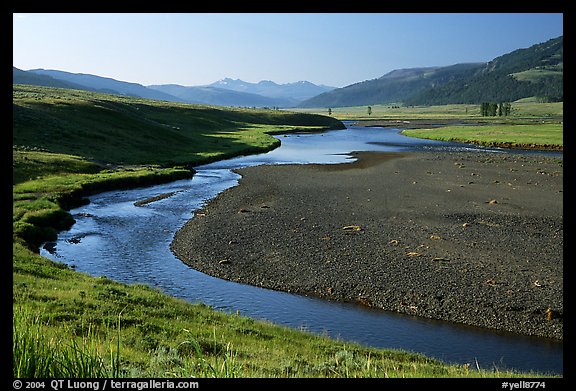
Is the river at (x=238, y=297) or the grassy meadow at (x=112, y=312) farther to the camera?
the river at (x=238, y=297)

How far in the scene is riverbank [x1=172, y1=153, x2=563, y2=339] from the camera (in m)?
22.4

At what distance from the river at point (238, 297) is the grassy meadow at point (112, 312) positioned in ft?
5.60

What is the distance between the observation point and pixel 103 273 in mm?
26328

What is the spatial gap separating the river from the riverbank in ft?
3.05

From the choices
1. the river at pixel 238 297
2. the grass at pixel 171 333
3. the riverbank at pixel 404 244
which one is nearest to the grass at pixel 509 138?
the riverbank at pixel 404 244

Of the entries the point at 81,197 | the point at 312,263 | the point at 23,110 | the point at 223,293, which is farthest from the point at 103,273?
the point at 23,110

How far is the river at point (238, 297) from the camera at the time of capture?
1816 centimetres
